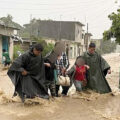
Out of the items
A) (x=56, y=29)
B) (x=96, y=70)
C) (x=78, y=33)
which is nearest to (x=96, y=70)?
(x=96, y=70)

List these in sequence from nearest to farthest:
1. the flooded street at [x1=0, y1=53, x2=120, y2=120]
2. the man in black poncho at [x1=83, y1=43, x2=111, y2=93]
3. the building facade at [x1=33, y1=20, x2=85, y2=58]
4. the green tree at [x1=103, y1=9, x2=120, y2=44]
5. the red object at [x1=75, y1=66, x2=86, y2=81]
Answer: the flooded street at [x1=0, y1=53, x2=120, y2=120]
the red object at [x1=75, y1=66, x2=86, y2=81]
the man in black poncho at [x1=83, y1=43, x2=111, y2=93]
the green tree at [x1=103, y1=9, x2=120, y2=44]
the building facade at [x1=33, y1=20, x2=85, y2=58]

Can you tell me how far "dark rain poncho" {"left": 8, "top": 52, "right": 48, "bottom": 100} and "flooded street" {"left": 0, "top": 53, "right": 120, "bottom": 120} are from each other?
0.92 feet

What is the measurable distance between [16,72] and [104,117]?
8.23 feet

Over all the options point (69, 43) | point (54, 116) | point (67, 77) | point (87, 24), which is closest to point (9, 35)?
point (67, 77)

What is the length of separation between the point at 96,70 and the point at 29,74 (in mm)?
2193

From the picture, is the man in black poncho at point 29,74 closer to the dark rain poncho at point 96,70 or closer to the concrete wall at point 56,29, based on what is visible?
the dark rain poncho at point 96,70

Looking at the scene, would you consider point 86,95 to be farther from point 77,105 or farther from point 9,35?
point 9,35

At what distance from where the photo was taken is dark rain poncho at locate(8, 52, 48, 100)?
8992 millimetres

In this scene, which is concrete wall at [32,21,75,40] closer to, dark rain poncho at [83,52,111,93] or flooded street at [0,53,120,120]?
dark rain poncho at [83,52,111,93]

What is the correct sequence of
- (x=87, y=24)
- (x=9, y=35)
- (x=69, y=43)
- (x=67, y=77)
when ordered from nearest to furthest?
(x=67, y=77), (x=9, y=35), (x=69, y=43), (x=87, y=24)

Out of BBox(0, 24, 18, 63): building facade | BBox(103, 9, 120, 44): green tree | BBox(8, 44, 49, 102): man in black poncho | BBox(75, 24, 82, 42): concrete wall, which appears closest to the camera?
BBox(8, 44, 49, 102): man in black poncho

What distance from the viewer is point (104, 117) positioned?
816cm

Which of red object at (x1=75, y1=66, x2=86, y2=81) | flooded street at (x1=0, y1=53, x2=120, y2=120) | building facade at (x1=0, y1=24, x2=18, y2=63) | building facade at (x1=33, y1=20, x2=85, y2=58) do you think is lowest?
flooded street at (x1=0, y1=53, x2=120, y2=120)

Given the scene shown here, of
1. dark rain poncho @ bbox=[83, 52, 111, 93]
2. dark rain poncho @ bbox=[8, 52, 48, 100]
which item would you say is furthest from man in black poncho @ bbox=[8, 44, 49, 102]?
A: dark rain poncho @ bbox=[83, 52, 111, 93]
